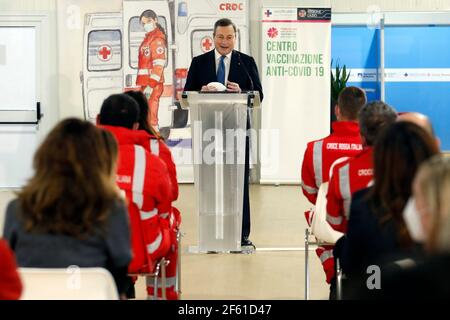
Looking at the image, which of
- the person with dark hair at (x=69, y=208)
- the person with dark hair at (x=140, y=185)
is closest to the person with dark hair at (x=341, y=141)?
the person with dark hair at (x=140, y=185)

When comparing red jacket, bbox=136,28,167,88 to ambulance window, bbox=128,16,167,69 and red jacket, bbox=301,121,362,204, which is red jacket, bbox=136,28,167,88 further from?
red jacket, bbox=301,121,362,204

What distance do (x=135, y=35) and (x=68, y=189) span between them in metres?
8.12

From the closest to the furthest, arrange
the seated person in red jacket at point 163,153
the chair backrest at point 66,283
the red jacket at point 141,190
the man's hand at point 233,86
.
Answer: the chair backrest at point 66,283, the red jacket at point 141,190, the seated person in red jacket at point 163,153, the man's hand at point 233,86

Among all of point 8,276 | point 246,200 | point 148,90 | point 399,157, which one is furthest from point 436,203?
point 148,90

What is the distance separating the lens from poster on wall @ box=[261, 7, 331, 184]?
10.4 meters

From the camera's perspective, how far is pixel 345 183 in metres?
3.43

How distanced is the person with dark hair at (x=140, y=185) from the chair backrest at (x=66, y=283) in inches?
35.5

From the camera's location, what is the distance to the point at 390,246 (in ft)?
8.43

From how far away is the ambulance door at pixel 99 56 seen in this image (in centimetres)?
1037

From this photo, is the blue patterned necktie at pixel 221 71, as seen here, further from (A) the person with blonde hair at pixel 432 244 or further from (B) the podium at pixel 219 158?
(A) the person with blonde hair at pixel 432 244

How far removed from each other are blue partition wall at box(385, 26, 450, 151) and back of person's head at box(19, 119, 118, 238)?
990cm

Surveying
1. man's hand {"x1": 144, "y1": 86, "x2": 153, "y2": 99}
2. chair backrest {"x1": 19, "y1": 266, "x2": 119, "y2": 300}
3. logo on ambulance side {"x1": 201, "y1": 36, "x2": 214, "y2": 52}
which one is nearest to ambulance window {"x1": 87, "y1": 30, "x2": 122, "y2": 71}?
man's hand {"x1": 144, "y1": 86, "x2": 153, "y2": 99}

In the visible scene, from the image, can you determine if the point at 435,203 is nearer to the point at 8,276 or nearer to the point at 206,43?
the point at 8,276

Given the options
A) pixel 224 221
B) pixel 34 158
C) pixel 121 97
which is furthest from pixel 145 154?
pixel 224 221
